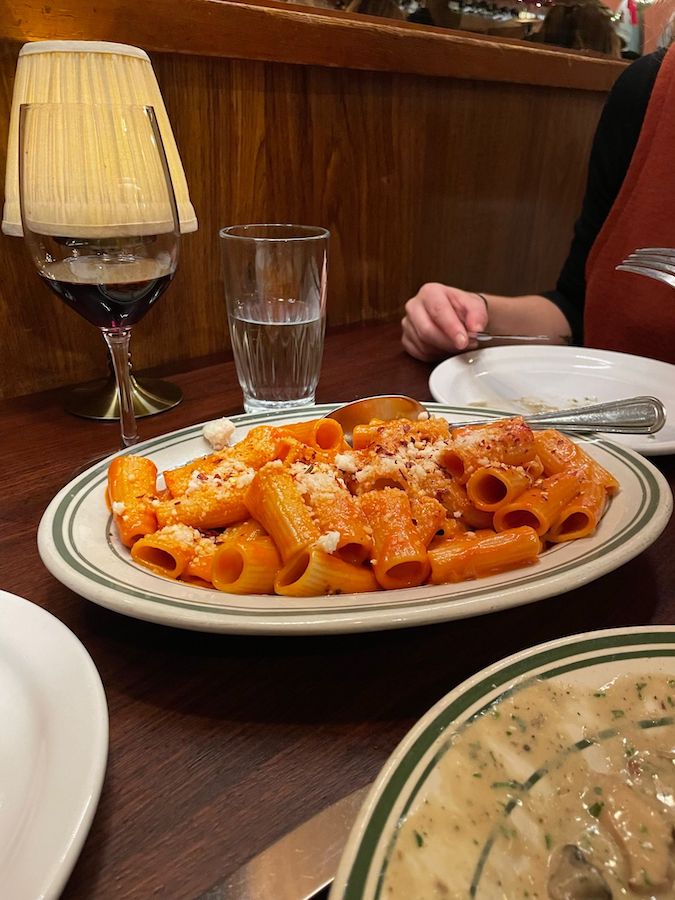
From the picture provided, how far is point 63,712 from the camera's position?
394mm

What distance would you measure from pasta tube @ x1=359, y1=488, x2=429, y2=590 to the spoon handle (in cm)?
32

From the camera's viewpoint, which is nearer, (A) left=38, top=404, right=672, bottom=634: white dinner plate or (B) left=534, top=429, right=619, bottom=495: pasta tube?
(A) left=38, top=404, right=672, bottom=634: white dinner plate

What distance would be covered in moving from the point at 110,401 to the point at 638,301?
3.64ft

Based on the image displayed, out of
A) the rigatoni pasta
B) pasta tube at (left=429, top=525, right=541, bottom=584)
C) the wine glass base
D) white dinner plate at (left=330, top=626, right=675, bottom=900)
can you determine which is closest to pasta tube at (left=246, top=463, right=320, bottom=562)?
the rigatoni pasta

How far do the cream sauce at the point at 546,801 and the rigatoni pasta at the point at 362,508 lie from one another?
0.61 ft

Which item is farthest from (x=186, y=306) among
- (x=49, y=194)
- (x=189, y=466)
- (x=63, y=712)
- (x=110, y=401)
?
(x=63, y=712)

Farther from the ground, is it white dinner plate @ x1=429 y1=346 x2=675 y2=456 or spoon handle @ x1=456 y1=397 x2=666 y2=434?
spoon handle @ x1=456 y1=397 x2=666 y2=434

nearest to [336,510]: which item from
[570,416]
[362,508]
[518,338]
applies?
[362,508]

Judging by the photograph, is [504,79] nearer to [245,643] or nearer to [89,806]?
[245,643]

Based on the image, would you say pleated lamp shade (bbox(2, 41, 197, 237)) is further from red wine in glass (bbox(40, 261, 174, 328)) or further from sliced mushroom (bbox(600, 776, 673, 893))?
sliced mushroom (bbox(600, 776, 673, 893))

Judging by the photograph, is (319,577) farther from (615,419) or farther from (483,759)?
(615,419)

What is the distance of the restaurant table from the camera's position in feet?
1.30

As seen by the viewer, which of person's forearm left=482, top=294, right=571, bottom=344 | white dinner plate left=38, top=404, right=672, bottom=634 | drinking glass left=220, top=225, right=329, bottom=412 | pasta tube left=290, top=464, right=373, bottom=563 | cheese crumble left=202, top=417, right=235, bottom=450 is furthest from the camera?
person's forearm left=482, top=294, right=571, bottom=344

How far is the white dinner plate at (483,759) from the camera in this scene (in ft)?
0.98
